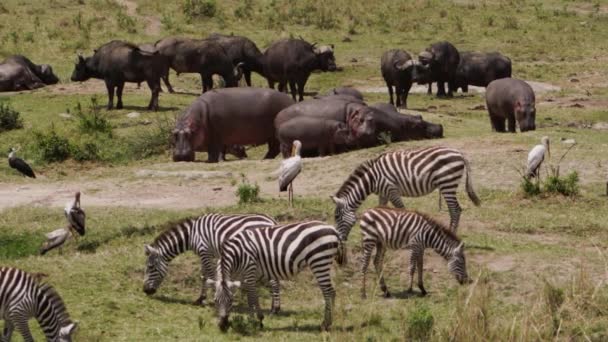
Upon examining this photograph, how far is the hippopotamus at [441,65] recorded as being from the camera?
3250 cm

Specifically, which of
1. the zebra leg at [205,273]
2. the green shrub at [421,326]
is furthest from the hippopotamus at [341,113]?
the green shrub at [421,326]

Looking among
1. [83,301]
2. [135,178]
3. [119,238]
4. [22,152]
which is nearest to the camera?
[83,301]

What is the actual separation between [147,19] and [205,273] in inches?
1153

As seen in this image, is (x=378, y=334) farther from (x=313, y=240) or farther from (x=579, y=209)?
(x=579, y=209)

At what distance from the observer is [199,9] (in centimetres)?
4141

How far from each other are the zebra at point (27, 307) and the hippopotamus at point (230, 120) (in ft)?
40.0

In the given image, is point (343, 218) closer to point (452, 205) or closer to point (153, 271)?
point (452, 205)

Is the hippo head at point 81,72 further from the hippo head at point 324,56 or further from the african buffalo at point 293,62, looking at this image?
the hippo head at point 324,56

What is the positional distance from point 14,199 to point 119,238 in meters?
4.01

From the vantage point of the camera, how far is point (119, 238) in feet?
48.8

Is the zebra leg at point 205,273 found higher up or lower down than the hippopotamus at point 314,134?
higher up

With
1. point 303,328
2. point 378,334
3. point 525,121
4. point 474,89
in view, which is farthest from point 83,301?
point 474,89

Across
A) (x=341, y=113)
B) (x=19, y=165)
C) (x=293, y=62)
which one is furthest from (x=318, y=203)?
(x=293, y=62)

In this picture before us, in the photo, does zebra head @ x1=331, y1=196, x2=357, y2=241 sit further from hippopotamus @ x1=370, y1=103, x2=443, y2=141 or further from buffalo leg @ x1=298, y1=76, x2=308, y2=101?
buffalo leg @ x1=298, y1=76, x2=308, y2=101
